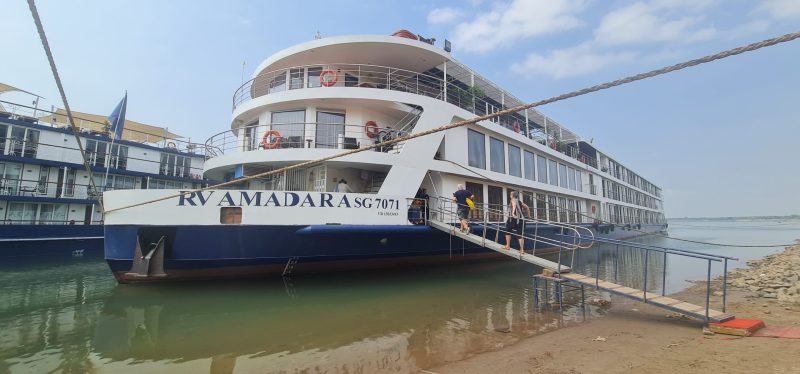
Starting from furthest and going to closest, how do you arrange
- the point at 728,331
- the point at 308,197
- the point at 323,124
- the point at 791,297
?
the point at 323,124 < the point at 308,197 < the point at 791,297 < the point at 728,331

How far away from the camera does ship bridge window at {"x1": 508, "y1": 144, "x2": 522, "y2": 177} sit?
13910 mm

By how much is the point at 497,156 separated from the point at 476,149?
142 cm

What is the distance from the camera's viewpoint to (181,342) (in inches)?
194

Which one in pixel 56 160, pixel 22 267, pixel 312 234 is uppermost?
pixel 56 160

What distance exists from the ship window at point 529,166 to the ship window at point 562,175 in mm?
3252

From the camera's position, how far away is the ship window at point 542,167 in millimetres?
16078

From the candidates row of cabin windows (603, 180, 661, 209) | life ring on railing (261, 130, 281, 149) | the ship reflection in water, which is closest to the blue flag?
the ship reflection in water

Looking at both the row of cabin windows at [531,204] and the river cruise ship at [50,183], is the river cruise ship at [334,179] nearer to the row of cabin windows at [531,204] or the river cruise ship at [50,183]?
the row of cabin windows at [531,204]

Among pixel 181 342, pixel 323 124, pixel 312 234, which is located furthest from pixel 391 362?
pixel 323 124

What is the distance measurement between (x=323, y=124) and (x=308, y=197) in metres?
2.63

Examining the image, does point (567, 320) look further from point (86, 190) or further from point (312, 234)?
point (86, 190)

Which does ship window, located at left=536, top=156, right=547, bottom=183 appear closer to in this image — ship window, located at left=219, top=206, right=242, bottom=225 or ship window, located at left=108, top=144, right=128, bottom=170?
ship window, located at left=219, top=206, right=242, bottom=225

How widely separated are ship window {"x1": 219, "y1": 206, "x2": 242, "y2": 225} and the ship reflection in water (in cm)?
149

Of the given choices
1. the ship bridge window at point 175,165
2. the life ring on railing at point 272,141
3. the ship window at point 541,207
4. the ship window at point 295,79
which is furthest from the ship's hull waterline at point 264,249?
the ship bridge window at point 175,165
